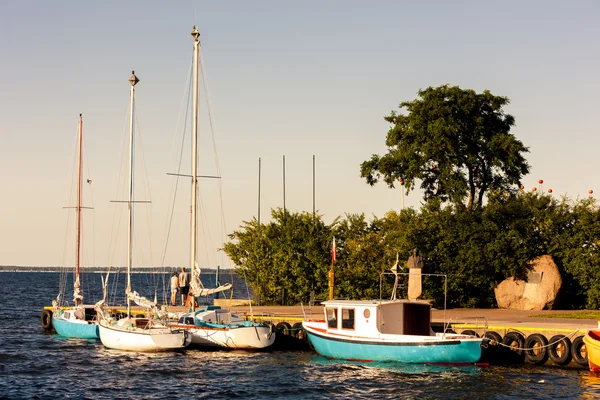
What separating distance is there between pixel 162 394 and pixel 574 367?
17.9 metres

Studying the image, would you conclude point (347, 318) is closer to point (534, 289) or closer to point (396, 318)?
point (396, 318)

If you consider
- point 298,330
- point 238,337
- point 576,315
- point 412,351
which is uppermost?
point 576,315

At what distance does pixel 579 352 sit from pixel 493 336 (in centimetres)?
416

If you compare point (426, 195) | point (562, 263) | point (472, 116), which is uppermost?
point (472, 116)

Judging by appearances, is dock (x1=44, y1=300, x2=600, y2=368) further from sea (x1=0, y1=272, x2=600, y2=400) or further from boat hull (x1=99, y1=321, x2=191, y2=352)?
boat hull (x1=99, y1=321, x2=191, y2=352)

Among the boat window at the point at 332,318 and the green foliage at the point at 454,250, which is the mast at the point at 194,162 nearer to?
the boat window at the point at 332,318

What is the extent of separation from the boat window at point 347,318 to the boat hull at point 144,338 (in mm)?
8167

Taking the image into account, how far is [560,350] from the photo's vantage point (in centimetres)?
3669

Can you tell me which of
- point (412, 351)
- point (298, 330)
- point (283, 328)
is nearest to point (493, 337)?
point (412, 351)

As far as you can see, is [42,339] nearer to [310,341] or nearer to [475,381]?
[310,341]

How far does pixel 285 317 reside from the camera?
47000 millimetres

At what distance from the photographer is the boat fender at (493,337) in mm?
38434

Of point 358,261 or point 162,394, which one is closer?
point 162,394

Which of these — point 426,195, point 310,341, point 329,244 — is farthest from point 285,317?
point 426,195
